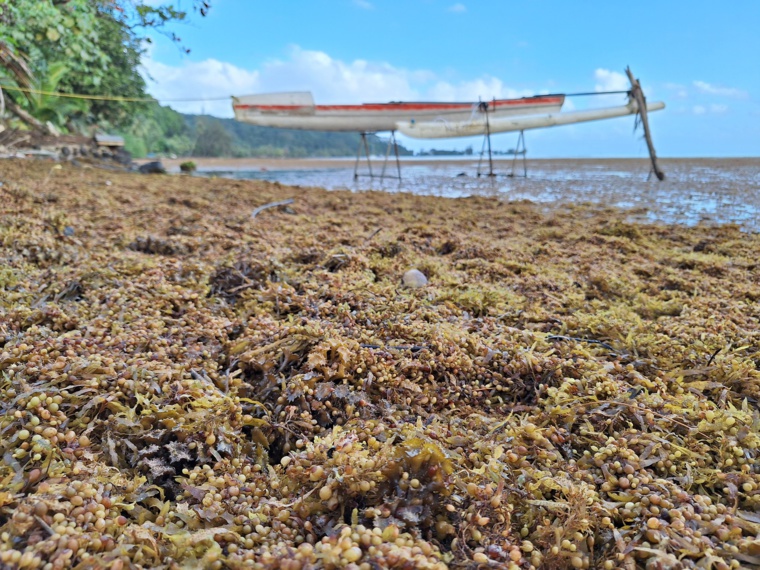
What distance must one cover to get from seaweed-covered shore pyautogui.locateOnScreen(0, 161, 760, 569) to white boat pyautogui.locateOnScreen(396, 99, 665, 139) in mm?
16180

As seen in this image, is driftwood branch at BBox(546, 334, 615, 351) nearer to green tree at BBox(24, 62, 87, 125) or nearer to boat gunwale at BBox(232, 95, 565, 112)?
green tree at BBox(24, 62, 87, 125)

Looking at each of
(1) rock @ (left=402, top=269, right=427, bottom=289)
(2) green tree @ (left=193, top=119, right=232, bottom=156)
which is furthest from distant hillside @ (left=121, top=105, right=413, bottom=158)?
(1) rock @ (left=402, top=269, right=427, bottom=289)

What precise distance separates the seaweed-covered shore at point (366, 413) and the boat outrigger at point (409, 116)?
625 inches

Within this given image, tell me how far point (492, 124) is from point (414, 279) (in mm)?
18236

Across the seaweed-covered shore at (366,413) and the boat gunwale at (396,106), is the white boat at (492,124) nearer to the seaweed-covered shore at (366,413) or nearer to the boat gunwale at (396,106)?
the boat gunwale at (396,106)

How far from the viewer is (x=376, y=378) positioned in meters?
2.12

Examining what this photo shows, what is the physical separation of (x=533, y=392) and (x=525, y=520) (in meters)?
0.87

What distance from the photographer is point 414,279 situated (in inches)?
142

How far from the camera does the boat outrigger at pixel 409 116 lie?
18844mm

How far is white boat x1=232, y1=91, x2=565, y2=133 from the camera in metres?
18.8

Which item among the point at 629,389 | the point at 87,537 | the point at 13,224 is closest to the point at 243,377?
the point at 87,537

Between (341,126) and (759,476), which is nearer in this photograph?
(759,476)

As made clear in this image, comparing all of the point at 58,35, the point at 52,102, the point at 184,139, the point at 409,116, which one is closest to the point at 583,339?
the point at 58,35

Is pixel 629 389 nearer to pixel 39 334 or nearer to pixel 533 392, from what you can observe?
pixel 533 392
